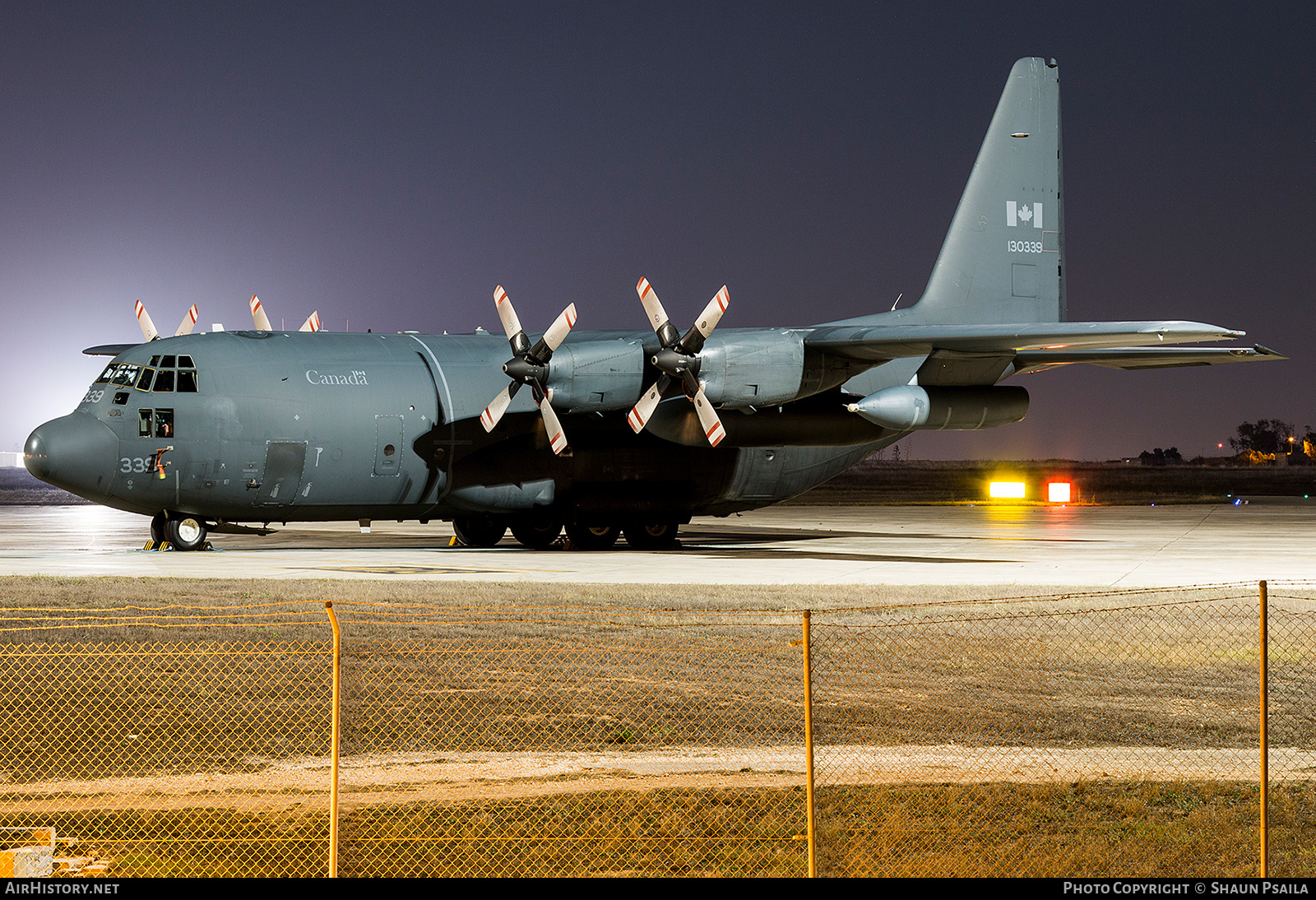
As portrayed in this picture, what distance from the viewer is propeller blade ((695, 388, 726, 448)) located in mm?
25875

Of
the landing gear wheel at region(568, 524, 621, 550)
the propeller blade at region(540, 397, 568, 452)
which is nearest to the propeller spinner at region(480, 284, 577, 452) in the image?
the propeller blade at region(540, 397, 568, 452)

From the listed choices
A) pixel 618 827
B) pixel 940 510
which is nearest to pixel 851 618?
pixel 618 827

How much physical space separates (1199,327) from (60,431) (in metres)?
21.4

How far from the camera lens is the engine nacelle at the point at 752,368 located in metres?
26.4

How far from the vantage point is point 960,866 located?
8.71 metres

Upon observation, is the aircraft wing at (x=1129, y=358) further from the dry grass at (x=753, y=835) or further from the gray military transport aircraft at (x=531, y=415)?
the dry grass at (x=753, y=835)

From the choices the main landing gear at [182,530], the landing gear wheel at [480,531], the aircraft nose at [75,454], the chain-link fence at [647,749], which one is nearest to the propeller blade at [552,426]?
the landing gear wheel at [480,531]

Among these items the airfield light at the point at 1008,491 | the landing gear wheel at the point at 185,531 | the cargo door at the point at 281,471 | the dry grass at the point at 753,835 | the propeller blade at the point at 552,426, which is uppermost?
the propeller blade at the point at 552,426

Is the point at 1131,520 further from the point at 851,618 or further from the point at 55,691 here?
the point at 55,691

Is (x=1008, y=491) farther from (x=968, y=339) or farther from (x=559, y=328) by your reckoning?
(x=559, y=328)

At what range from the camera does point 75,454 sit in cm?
2433

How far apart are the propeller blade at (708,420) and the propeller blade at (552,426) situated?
9.25 ft

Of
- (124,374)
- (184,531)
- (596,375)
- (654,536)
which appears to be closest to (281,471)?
(184,531)

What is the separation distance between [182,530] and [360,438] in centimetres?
425
